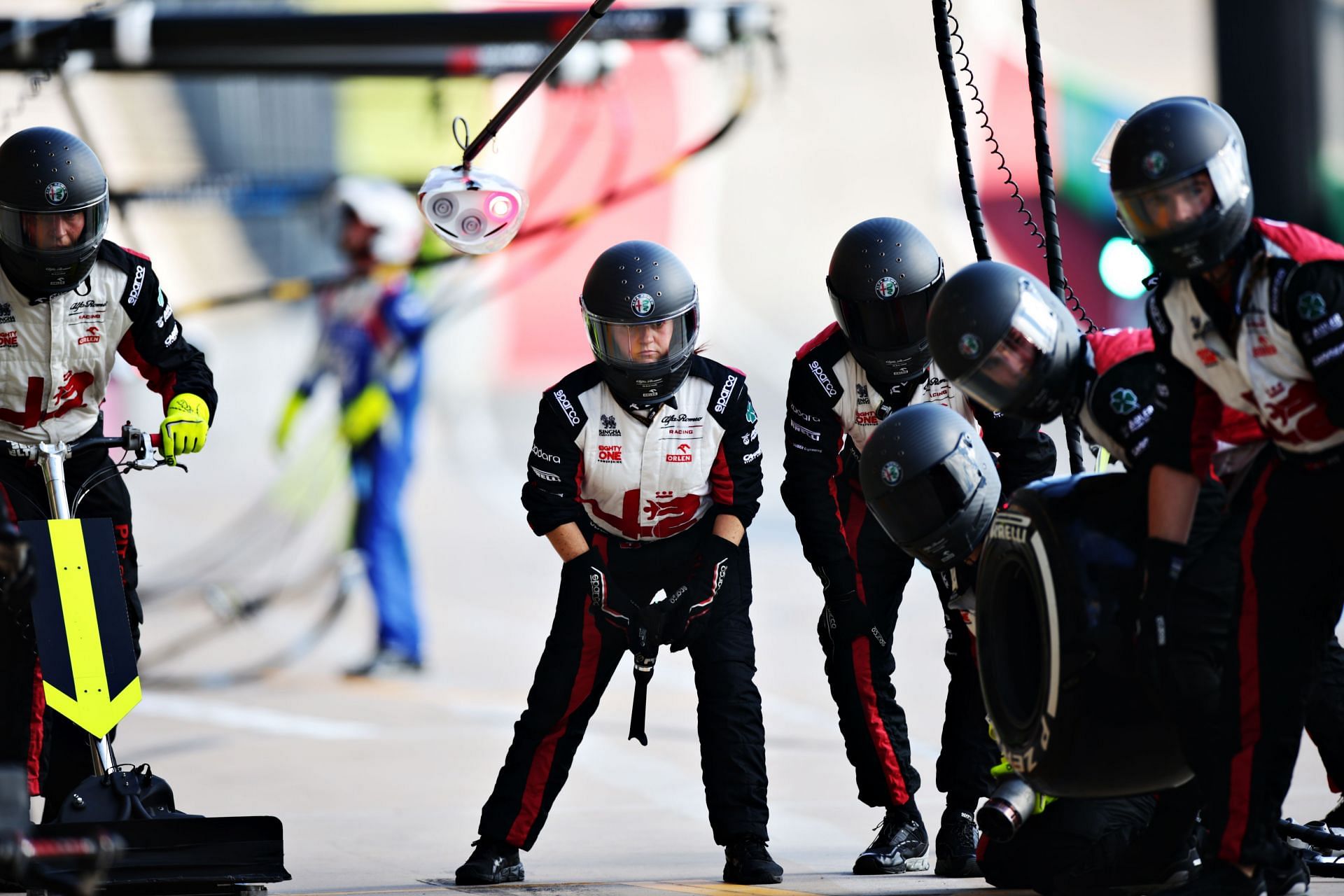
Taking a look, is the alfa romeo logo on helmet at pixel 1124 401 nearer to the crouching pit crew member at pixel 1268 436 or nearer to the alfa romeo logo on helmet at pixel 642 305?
the crouching pit crew member at pixel 1268 436

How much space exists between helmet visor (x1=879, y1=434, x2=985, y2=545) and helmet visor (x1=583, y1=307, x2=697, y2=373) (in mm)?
772

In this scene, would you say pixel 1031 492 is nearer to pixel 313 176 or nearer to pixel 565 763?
pixel 565 763

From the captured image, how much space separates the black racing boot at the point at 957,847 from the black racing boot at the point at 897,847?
0.10m

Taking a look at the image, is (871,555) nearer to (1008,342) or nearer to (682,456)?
(682,456)

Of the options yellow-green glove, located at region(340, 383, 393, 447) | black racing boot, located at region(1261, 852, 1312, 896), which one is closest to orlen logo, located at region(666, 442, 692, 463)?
black racing boot, located at region(1261, 852, 1312, 896)

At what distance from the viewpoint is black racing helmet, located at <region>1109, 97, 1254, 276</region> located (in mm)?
3541

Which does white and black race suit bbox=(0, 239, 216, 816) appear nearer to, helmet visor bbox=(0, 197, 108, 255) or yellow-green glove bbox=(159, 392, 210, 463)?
yellow-green glove bbox=(159, 392, 210, 463)

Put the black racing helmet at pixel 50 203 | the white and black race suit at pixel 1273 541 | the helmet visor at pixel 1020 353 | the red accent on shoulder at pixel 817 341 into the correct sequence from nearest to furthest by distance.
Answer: the white and black race suit at pixel 1273 541 < the helmet visor at pixel 1020 353 < the black racing helmet at pixel 50 203 < the red accent on shoulder at pixel 817 341

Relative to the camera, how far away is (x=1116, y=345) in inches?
158

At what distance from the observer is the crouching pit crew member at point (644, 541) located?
4.61 meters

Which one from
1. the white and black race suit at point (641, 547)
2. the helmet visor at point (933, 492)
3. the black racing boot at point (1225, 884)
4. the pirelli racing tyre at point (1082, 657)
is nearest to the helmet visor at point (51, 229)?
the white and black race suit at point (641, 547)

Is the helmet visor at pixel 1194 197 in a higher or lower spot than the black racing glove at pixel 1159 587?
higher

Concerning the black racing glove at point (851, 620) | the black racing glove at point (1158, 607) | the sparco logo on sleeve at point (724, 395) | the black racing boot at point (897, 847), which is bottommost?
the black racing boot at point (897, 847)

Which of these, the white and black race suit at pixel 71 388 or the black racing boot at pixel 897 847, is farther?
the black racing boot at pixel 897 847
